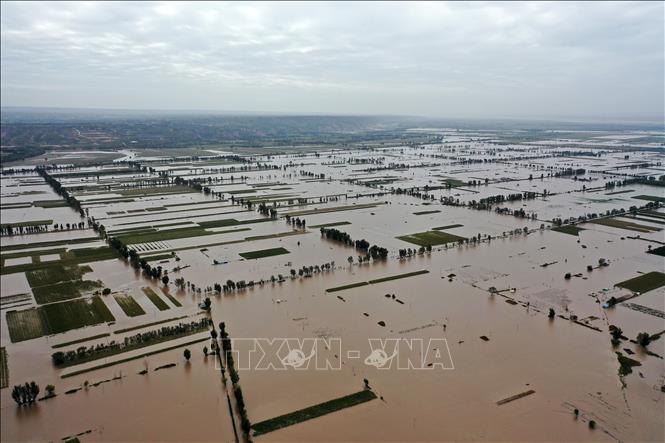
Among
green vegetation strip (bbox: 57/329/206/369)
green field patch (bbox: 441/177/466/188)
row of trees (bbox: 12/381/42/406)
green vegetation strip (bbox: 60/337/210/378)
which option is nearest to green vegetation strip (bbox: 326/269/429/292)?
green vegetation strip (bbox: 57/329/206/369)

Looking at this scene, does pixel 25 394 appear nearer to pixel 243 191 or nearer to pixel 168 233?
pixel 168 233

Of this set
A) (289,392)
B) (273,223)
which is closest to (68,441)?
(289,392)

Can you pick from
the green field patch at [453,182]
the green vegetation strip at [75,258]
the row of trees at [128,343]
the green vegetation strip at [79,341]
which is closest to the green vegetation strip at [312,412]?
the row of trees at [128,343]

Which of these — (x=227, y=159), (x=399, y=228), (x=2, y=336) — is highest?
(x=227, y=159)

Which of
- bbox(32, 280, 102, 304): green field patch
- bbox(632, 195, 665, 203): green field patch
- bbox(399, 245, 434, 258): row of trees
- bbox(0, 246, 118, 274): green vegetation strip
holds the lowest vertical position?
bbox(32, 280, 102, 304): green field patch

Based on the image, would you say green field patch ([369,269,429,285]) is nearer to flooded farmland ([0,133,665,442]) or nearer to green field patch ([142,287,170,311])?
flooded farmland ([0,133,665,442])

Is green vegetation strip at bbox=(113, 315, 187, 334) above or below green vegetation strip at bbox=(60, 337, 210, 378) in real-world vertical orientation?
above

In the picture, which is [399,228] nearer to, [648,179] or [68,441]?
[68,441]
